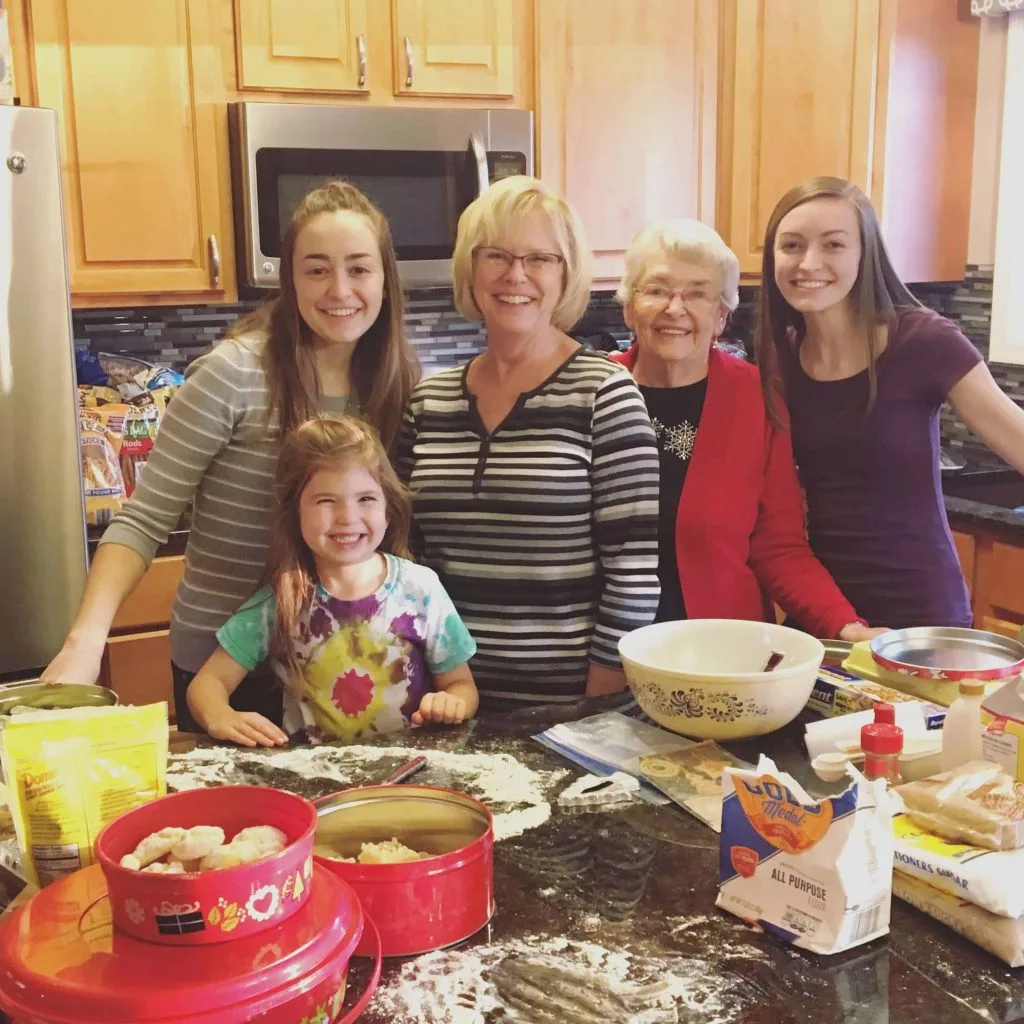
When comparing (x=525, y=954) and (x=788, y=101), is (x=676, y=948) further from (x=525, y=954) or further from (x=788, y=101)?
(x=788, y=101)

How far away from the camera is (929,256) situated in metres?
3.18

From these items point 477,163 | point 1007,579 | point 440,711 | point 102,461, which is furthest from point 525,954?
point 477,163

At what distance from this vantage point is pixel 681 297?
5.81 feet

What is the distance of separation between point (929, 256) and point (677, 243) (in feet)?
5.60

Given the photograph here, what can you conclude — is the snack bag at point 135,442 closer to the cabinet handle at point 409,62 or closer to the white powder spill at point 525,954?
the cabinet handle at point 409,62

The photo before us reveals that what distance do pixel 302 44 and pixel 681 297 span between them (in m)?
1.31

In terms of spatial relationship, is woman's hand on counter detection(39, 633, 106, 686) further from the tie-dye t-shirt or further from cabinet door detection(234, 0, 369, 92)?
cabinet door detection(234, 0, 369, 92)

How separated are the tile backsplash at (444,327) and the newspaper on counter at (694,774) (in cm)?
185

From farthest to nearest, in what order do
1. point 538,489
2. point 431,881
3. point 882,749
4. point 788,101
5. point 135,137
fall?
point 788,101, point 135,137, point 538,489, point 882,749, point 431,881

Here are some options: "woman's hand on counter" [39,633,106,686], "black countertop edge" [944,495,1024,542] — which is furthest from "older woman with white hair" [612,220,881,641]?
"black countertop edge" [944,495,1024,542]

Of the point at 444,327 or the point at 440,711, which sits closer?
the point at 440,711

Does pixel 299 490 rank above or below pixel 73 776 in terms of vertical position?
above

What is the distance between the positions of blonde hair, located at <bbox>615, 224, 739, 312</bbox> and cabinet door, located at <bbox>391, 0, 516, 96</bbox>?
112 centimetres

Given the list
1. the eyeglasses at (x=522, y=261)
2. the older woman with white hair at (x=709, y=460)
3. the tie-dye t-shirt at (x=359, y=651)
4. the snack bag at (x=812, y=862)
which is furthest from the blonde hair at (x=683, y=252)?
the snack bag at (x=812, y=862)
